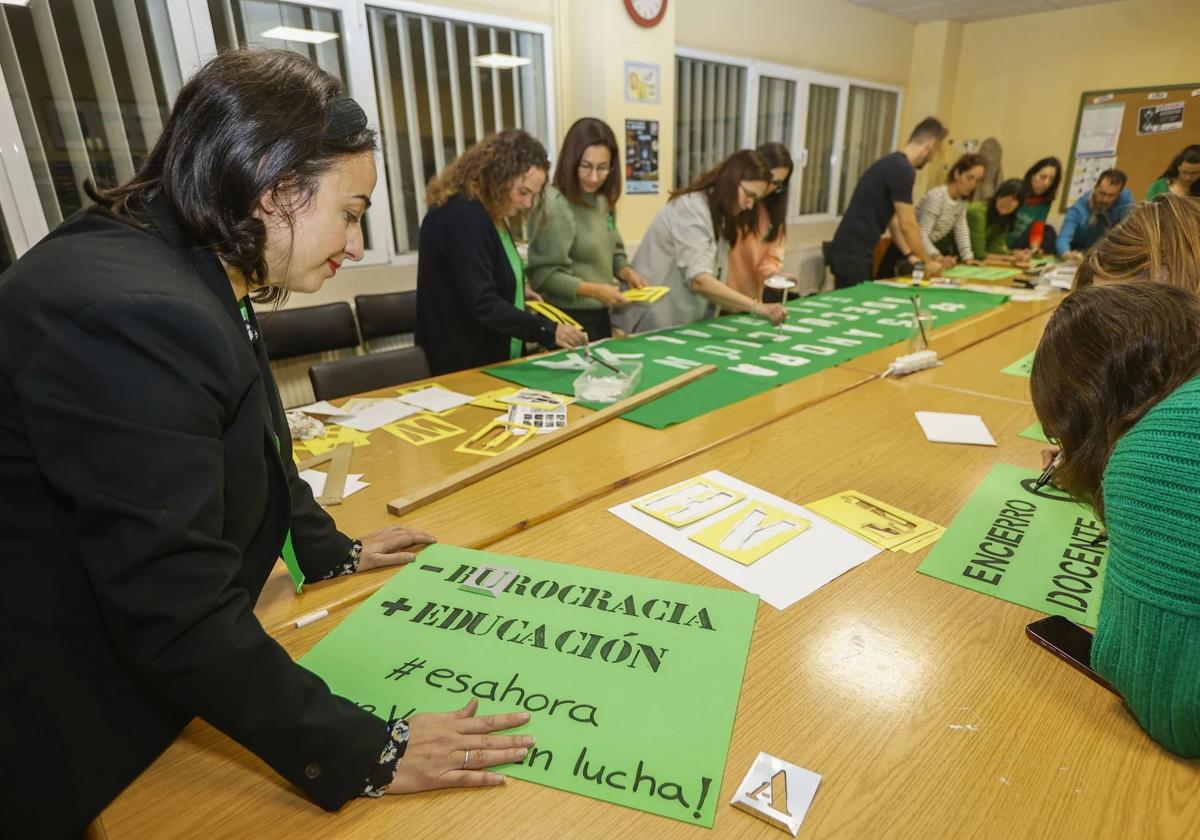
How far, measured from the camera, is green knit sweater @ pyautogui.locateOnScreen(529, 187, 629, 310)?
2.70 m

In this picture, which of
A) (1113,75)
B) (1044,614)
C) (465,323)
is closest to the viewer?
(1044,614)

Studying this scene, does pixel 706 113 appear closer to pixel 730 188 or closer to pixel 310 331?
pixel 730 188

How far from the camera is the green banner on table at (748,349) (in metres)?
1.85

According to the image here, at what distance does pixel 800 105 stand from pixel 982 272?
7.97 ft

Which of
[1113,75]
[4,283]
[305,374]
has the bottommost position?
[305,374]

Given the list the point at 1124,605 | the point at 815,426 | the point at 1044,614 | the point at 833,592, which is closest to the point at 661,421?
the point at 815,426

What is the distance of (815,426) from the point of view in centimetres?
161

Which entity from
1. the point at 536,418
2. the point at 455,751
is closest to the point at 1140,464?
the point at 455,751

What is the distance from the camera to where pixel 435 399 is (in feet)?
6.03

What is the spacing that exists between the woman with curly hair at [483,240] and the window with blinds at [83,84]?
125cm

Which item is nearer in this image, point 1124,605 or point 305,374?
point 1124,605

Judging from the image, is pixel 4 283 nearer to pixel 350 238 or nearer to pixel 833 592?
pixel 350 238

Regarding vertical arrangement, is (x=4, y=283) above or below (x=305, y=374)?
above

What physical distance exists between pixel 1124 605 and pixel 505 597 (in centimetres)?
74
